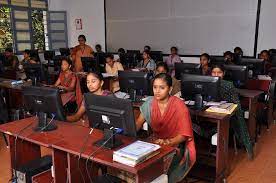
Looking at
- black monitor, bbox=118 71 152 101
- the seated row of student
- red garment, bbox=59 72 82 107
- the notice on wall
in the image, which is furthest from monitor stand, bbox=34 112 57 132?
the notice on wall

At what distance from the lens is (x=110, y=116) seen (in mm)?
1905

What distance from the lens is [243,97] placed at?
11.7 ft

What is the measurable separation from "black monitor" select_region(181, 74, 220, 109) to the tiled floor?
831 millimetres

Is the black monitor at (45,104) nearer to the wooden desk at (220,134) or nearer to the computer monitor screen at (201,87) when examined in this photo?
the wooden desk at (220,134)

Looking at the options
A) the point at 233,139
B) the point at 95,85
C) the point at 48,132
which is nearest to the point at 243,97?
the point at 233,139

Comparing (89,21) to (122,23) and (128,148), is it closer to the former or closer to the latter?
(122,23)

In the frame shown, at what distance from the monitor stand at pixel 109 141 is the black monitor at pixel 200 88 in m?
1.17

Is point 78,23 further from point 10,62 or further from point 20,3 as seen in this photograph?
point 10,62

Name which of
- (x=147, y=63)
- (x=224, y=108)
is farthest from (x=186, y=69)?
(x=147, y=63)

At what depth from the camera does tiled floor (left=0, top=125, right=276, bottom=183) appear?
2.96 metres

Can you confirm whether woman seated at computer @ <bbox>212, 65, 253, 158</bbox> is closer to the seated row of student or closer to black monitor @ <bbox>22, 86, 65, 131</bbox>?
black monitor @ <bbox>22, 86, 65, 131</bbox>

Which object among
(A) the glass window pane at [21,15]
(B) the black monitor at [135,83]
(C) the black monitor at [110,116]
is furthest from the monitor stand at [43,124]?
(A) the glass window pane at [21,15]

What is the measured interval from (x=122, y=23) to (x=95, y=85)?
6.05 meters

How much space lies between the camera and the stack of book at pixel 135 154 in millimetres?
1644
